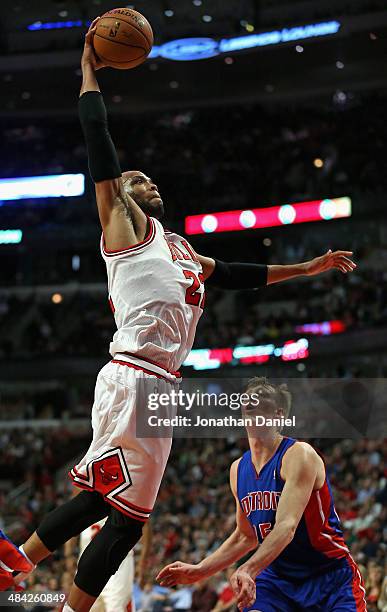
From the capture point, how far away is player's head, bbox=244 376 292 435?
4.70m

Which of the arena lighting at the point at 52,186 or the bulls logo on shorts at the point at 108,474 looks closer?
the bulls logo on shorts at the point at 108,474

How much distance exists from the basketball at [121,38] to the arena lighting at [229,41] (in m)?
16.1

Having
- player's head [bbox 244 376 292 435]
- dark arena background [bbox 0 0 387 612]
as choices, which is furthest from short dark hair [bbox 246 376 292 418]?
dark arena background [bbox 0 0 387 612]

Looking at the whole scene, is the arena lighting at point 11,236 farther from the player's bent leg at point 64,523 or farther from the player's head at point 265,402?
the player's bent leg at point 64,523

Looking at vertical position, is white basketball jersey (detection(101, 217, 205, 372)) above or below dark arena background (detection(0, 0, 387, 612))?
below

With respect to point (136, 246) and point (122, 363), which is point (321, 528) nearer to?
point (122, 363)

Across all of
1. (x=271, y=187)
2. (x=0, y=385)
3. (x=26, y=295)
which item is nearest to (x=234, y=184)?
(x=271, y=187)

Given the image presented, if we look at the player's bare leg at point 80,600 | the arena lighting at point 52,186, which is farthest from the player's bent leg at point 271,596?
the arena lighting at point 52,186

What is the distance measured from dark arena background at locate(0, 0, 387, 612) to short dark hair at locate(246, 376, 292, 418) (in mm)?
12190

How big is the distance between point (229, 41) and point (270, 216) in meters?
4.76

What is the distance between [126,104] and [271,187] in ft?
15.1

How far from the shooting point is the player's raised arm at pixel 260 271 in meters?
5.00

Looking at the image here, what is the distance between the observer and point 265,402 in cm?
470

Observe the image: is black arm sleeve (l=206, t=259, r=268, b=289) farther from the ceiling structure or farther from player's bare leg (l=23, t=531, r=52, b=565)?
the ceiling structure
